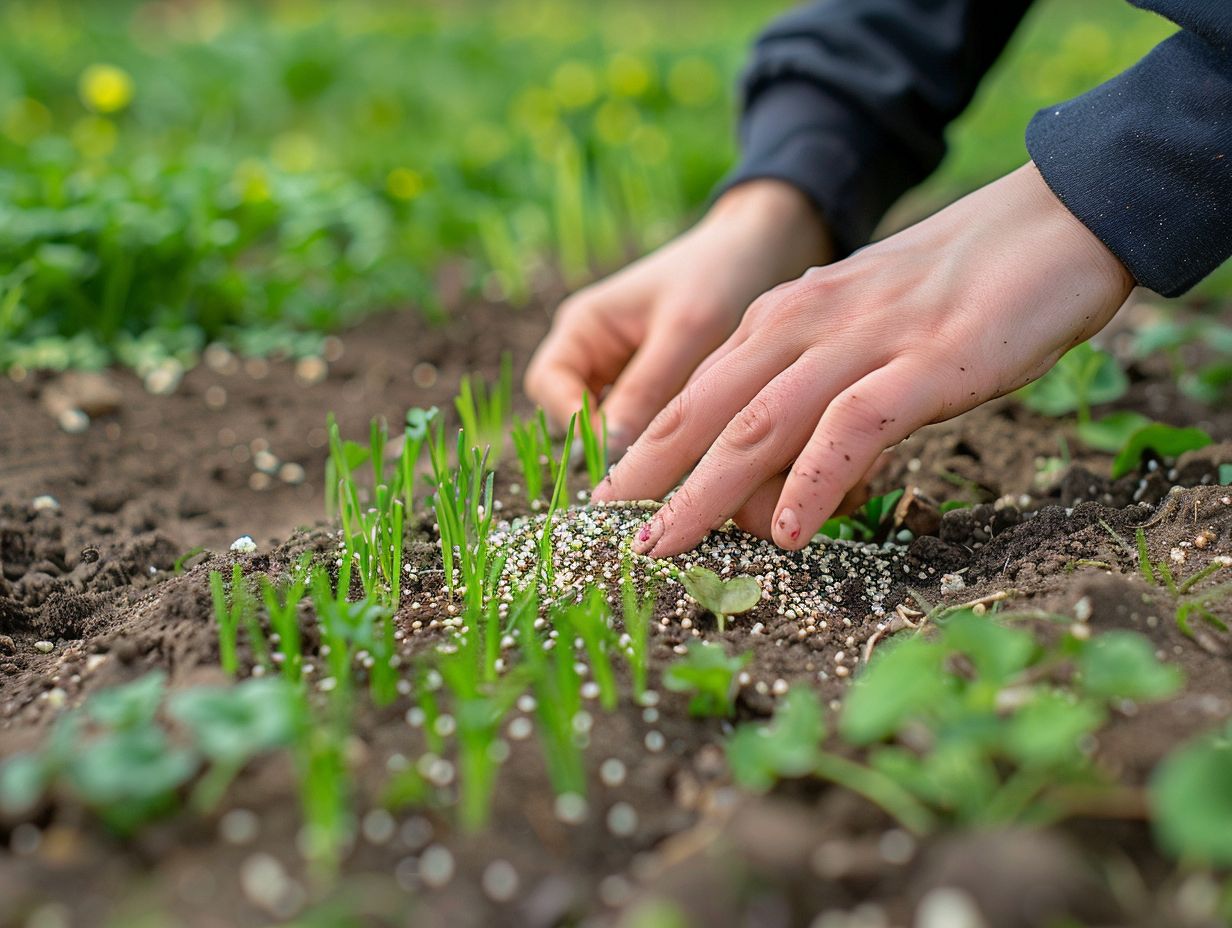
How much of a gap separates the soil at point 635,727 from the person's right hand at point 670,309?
284 millimetres

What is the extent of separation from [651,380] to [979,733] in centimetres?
115

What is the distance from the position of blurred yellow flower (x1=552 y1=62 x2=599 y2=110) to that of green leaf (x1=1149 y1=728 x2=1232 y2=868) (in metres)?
3.29

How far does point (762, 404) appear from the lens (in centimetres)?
139

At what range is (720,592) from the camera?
1335 millimetres

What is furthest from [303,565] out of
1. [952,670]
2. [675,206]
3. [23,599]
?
[675,206]

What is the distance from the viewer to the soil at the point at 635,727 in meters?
0.85

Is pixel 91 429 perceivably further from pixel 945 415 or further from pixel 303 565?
pixel 945 415

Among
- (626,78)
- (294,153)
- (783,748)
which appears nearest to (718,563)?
(783,748)

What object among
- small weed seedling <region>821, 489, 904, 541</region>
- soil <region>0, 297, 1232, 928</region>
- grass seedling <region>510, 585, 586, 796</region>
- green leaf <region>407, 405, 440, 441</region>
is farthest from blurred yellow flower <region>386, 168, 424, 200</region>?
grass seedling <region>510, 585, 586, 796</region>

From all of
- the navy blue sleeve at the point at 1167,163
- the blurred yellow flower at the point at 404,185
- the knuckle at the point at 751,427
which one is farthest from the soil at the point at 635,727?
the blurred yellow flower at the point at 404,185

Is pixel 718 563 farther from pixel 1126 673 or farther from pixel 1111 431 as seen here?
pixel 1111 431

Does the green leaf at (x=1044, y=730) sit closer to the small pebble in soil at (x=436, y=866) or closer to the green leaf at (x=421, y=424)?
the small pebble in soil at (x=436, y=866)

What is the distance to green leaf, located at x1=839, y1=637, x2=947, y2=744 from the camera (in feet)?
2.85

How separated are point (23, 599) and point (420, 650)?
29.2 inches
